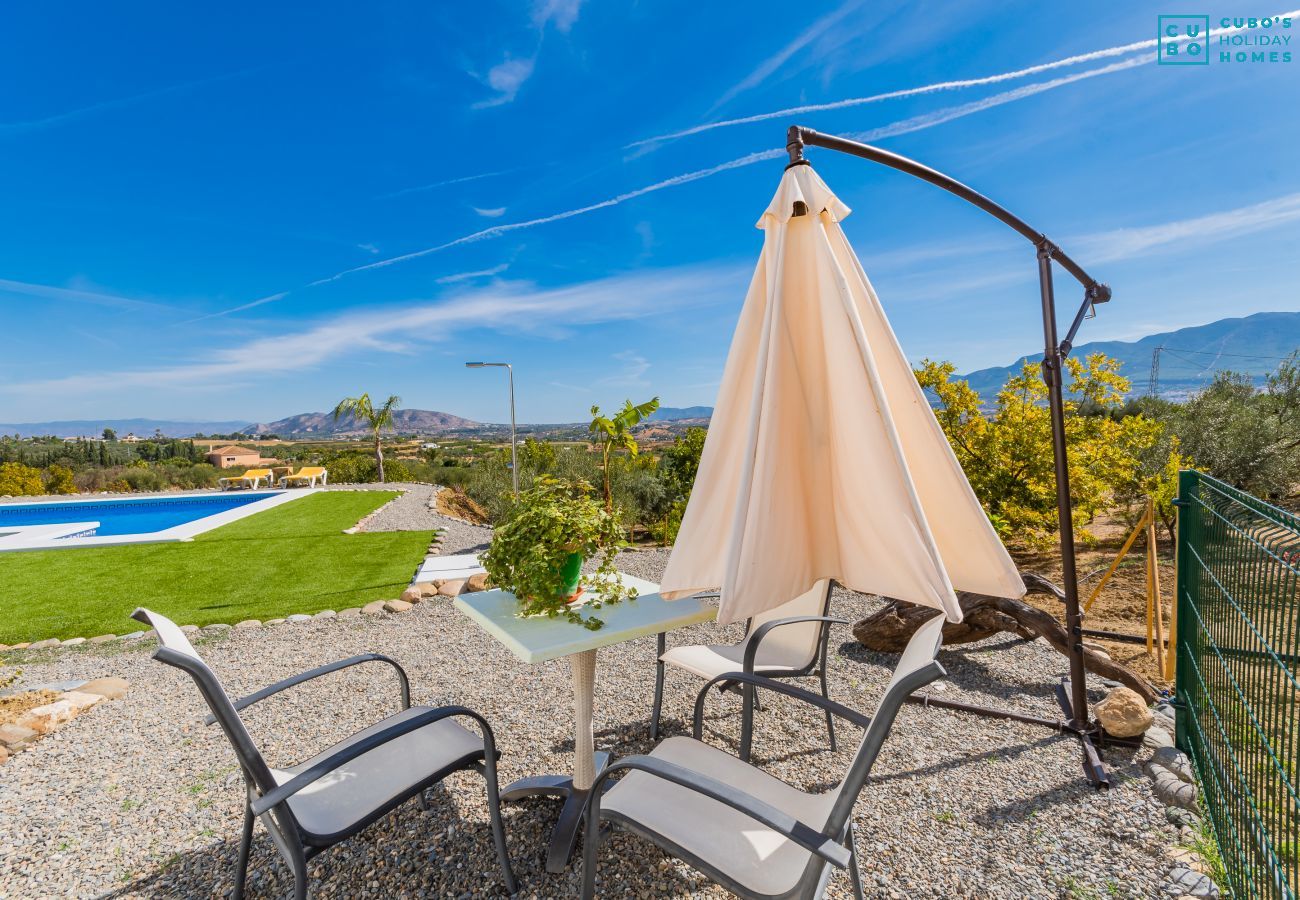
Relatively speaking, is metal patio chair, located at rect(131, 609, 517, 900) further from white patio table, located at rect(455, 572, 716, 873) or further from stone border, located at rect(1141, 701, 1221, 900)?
stone border, located at rect(1141, 701, 1221, 900)

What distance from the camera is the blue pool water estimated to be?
1350cm

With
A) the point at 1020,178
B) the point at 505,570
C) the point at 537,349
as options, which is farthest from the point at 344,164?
the point at 505,570

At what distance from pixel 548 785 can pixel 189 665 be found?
1.60 metres

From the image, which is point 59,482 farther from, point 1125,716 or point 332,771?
point 1125,716

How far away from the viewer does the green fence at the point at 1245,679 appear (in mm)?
1515

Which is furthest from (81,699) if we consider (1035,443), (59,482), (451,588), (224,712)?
(59,482)

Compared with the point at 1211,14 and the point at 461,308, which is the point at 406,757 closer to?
the point at 1211,14

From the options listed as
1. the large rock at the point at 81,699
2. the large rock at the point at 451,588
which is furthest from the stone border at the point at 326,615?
the large rock at the point at 81,699

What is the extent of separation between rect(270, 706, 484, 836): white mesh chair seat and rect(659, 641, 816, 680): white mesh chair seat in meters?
1.18

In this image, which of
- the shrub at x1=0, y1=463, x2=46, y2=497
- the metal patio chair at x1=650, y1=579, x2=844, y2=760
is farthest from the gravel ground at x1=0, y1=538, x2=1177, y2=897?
the shrub at x1=0, y1=463, x2=46, y2=497

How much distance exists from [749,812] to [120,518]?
802 inches

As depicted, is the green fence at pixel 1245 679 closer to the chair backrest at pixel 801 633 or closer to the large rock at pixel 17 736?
the chair backrest at pixel 801 633

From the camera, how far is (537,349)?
102ft

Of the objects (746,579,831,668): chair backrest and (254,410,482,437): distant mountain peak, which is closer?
(746,579,831,668): chair backrest
